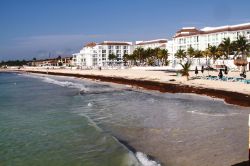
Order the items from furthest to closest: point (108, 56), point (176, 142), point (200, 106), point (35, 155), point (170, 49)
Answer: point (108, 56) < point (170, 49) < point (200, 106) < point (176, 142) < point (35, 155)

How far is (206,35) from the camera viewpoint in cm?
10150

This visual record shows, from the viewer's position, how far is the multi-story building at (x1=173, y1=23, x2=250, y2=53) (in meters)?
92.6

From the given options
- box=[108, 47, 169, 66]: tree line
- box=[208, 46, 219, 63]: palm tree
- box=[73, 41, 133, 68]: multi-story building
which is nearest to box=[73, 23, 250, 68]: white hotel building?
box=[73, 41, 133, 68]: multi-story building

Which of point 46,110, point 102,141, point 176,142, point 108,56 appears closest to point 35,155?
point 102,141

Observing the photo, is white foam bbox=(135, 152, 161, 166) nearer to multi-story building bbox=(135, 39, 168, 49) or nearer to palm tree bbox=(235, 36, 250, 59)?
palm tree bbox=(235, 36, 250, 59)

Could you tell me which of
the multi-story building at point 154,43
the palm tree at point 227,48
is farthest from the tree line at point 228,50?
the multi-story building at point 154,43

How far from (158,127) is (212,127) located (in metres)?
2.23

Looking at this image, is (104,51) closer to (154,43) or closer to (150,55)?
(154,43)

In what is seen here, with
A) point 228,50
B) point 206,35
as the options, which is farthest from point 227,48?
point 206,35

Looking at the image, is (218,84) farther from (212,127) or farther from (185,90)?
(212,127)

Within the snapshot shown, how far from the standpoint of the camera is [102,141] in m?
12.5

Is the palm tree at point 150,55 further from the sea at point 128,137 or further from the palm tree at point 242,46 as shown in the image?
the sea at point 128,137

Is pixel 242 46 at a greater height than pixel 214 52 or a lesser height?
greater

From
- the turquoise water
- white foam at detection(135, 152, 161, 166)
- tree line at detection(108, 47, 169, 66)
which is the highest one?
tree line at detection(108, 47, 169, 66)
